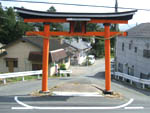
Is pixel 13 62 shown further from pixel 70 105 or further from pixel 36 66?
pixel 70 105

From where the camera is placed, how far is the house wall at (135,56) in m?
18.5

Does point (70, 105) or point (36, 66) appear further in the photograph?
point (36, 66)

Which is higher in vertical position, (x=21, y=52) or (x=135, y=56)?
(x=21, y=52)

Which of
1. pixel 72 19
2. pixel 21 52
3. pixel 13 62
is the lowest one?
pixel 13 62

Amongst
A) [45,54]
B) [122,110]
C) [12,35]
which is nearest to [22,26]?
[12,35]

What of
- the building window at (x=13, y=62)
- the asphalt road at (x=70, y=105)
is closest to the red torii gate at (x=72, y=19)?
the asphalt road at (x=70, y=105)

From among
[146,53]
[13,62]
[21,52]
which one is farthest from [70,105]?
[13,62]

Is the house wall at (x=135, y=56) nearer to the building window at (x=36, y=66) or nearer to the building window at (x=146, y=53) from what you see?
the building window at (x=146, y=53)

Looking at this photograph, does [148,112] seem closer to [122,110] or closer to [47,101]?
[122,110]

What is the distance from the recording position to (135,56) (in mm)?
21000

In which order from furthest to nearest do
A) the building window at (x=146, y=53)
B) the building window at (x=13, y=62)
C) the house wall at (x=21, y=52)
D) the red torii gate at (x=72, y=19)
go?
the building window at (x=13, y=62) → the house wall at (x=21, y=52) → the building window at (x=146, y=53) → the red torii gate at (x=72, y=19)

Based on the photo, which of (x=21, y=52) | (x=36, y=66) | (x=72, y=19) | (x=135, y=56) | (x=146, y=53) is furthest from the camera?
(x=21, y=52)

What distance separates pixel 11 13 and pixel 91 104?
55.2 metres

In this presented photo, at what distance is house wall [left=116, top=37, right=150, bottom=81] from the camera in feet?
60.6
